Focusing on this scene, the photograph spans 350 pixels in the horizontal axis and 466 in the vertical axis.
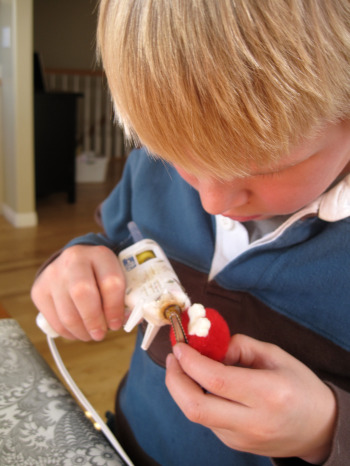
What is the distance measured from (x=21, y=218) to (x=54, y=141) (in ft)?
2.00

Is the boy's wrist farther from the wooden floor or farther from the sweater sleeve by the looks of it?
the wooden floor

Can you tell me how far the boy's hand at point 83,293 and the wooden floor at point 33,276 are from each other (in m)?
0.87

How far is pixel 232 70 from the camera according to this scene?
0.27 m

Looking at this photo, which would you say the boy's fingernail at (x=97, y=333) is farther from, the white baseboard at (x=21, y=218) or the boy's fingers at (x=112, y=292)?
the white baseboard at (x=21, y=218)

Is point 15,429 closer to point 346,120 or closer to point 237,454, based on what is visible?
point 237,454

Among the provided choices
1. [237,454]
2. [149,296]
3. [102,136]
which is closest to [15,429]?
[149,296]

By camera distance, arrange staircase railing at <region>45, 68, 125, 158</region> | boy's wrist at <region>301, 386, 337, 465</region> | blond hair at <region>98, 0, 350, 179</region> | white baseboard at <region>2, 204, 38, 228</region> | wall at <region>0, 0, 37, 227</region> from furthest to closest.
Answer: staircase railing at <region>45, 68, 125, 158</region>
white baseboard at <region>2, 204, 38, 228</region>
wall at <region>0, 0, 37, 227</region>
boy's wrist at <region>301, 386, 337, 465</region>
blond hair at <region>98, 0, 350, 179</region>

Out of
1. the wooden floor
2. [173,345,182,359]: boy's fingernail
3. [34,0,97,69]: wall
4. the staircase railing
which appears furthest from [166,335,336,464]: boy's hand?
[34,0,97,69]: wall

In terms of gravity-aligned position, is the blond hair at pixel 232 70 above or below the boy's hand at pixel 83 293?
above

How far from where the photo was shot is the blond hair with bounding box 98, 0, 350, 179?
0.86 feet

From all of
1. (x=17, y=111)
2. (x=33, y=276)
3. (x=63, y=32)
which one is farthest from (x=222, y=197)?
(x=63, y=32)

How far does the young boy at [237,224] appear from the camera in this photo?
27 centimetres

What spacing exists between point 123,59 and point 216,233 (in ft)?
1.04

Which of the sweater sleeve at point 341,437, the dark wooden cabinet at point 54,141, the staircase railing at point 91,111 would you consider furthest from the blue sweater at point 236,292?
the staircase railing at point 91,111
